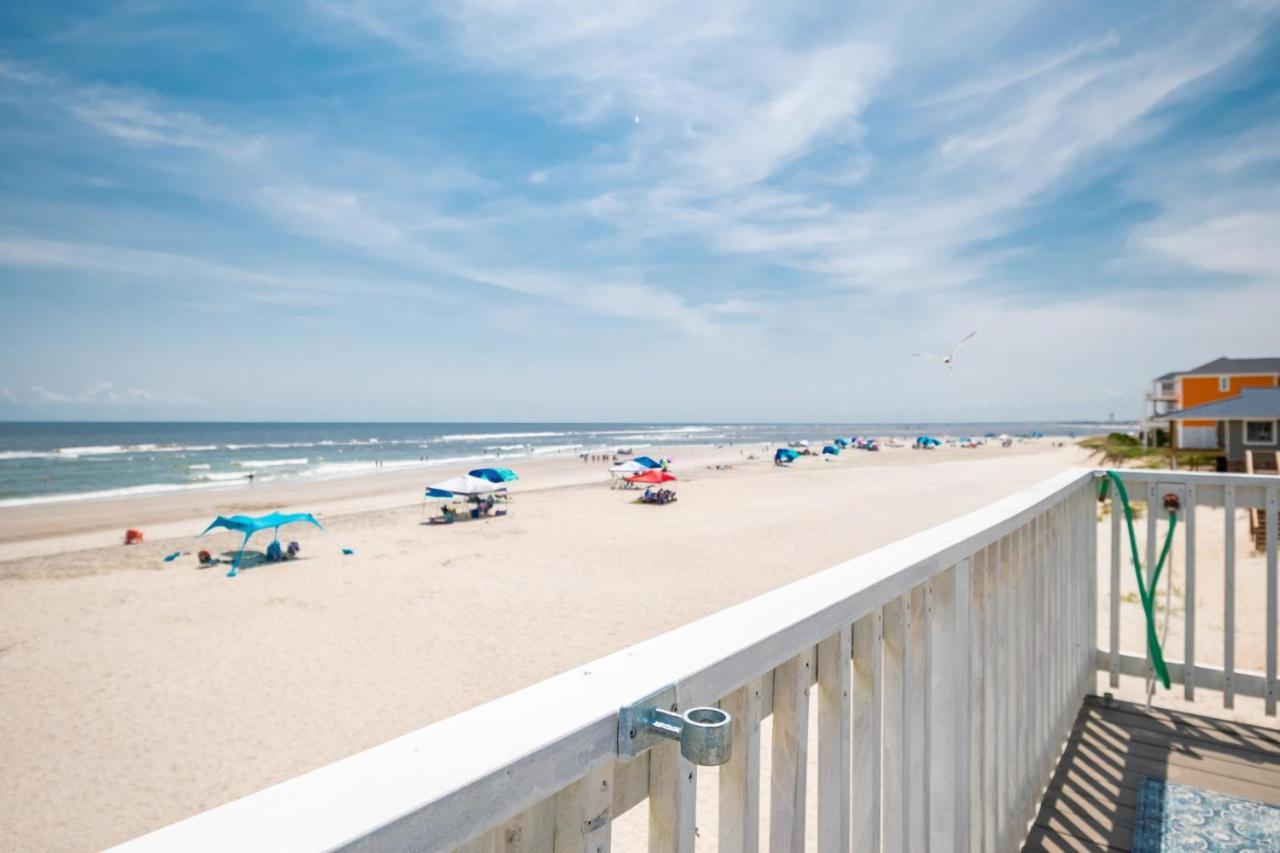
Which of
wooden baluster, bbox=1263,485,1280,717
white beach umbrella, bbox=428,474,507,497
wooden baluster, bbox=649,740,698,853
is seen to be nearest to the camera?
wooden baluster, bbox=649,740,698,853

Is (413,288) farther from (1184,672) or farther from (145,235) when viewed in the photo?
(1184,672)

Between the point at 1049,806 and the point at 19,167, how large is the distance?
67.4 m

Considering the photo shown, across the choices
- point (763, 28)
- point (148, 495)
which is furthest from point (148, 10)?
point (148, 495)

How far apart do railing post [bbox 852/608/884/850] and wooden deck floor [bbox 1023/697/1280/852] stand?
176cm

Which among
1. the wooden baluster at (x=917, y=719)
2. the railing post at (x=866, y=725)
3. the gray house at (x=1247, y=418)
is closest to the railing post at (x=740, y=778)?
the railing post at (x=866, y=725)

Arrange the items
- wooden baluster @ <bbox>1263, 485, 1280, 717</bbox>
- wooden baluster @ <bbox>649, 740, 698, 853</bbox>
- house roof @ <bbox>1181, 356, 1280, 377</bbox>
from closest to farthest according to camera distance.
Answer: wooden baluster @ <bbox>649, 740, 698, 853</bbox> → wooden baluster @ <bbox>1263, 485, 1280, 717</bbox> → house roof @ <bbox>1181, 356, 1280, 377</bbox>

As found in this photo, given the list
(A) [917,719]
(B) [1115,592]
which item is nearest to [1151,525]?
(B) [1115,592]

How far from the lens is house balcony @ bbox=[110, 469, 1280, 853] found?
1.87 ft

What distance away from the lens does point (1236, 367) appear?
118ft

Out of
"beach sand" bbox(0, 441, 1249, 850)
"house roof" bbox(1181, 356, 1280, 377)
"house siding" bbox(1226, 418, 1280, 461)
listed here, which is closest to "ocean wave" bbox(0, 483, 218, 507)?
"beach sand" bbox(0, 441, 1249, 850)

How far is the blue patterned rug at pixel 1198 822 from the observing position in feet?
7.94

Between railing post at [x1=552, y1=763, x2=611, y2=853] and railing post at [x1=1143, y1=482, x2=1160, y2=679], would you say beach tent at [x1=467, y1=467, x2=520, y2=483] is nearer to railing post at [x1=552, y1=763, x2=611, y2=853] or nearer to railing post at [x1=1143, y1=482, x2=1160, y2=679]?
railing post at [x1=1143, y1=482, x2=1160, y2=679]

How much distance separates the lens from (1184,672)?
3430 mm

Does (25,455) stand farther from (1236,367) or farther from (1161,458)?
(1236,367)
